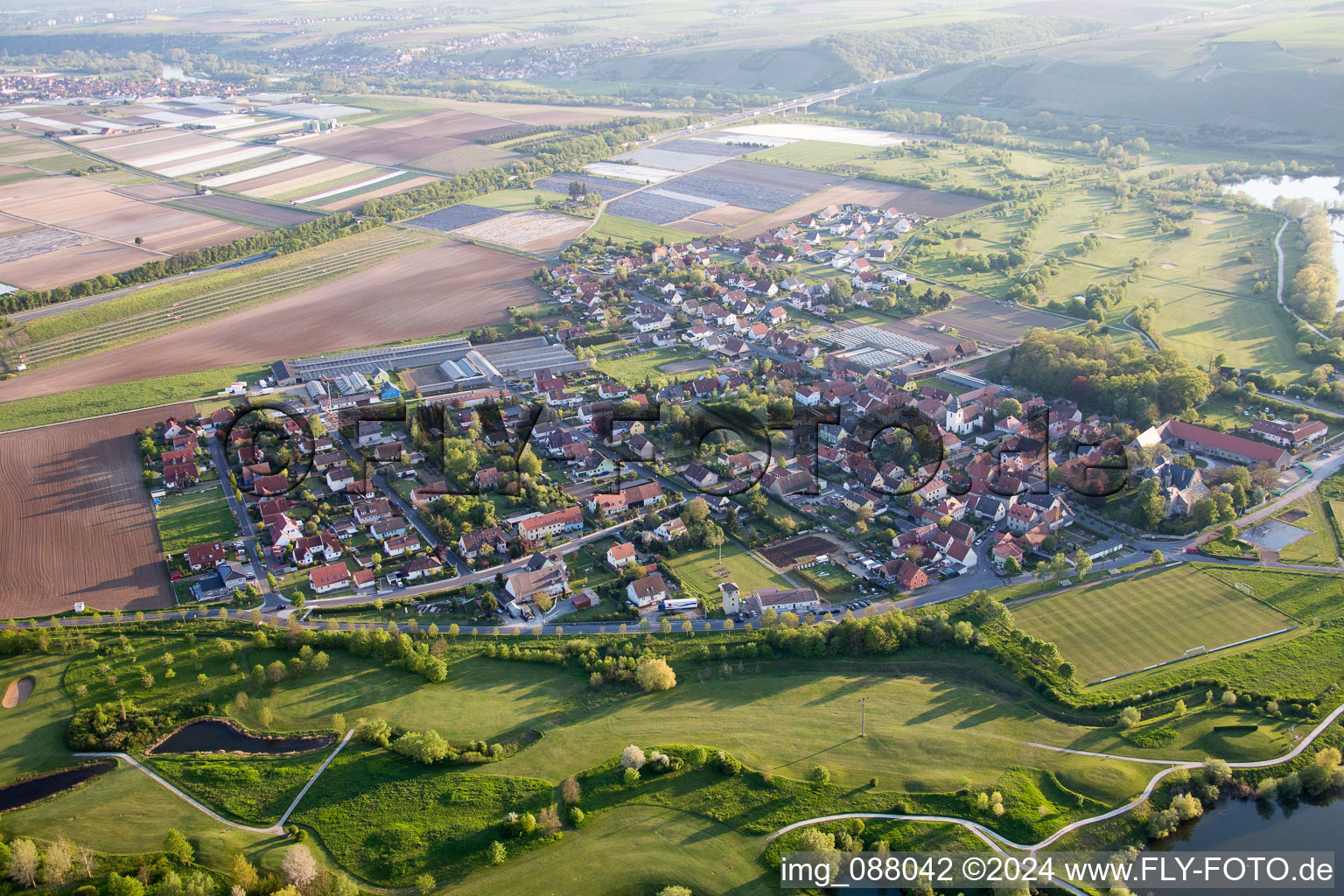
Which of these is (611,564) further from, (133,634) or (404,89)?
(404,89)

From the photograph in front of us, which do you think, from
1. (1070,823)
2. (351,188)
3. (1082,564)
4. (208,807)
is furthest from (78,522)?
(351,188)

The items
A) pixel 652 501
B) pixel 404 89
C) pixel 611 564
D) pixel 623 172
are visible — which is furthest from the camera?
pixel 404 89

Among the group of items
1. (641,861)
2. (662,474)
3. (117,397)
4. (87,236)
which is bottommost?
(641,861)

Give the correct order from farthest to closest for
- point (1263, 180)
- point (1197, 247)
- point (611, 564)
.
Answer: point (1263, 180) < point (1197, 247) < point (611, 564)

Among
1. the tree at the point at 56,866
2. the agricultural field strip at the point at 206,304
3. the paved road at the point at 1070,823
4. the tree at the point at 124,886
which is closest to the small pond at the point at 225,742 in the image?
the tree at the point at 56,866

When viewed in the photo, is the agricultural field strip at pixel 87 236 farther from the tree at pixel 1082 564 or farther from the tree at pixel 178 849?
the tree at pixel 1082 564

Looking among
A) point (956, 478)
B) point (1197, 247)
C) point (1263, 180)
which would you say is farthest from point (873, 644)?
point (1263, 180)

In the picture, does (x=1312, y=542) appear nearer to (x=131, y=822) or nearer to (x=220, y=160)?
(x=131, y=822)
